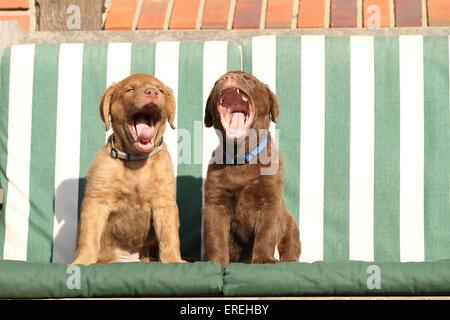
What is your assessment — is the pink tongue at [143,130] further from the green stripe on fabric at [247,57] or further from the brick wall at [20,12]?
the brick wall at [20,12]

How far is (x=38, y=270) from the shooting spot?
4188 mm

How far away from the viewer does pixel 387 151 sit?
19.4 ft

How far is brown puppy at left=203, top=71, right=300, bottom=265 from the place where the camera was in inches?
205

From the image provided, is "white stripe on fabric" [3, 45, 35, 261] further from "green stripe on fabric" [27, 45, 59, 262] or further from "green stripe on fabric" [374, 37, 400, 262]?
"green stripe on fabric" [374, 37, 400, 262]

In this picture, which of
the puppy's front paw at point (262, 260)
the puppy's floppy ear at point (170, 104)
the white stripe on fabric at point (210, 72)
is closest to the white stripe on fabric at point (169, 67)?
the white stripe on fabric at point (210, 72)

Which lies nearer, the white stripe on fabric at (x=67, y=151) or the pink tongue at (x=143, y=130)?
the pink tongue at (x=143, y=130)

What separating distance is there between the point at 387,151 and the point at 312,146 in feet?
1.45

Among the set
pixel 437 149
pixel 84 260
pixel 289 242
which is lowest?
pixel 84 260

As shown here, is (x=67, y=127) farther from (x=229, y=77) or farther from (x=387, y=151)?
(x=387, y=151)

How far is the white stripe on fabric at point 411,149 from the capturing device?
5.83 m

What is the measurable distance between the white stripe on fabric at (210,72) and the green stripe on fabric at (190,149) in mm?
25

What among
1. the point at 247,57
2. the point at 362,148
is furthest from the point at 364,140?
the point at 247,57

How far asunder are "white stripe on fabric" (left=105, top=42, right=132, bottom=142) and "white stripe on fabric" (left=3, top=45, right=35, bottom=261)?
1.55ft
